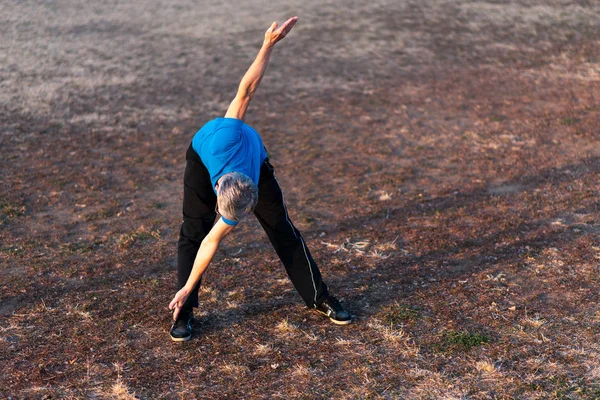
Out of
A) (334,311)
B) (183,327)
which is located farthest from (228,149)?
(334,311)

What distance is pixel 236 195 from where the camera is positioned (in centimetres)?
381

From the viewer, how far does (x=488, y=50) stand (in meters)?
12.9

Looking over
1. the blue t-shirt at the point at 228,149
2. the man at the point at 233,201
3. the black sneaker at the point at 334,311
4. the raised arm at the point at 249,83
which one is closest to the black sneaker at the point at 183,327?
the man at the point at 233,201

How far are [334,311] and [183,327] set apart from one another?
1.06m

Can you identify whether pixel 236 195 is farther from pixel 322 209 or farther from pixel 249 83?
pixel 322 209

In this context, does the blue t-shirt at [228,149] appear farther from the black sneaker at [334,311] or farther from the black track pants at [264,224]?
the black sneaker at [334,311]

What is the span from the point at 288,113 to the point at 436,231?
4.31 metres

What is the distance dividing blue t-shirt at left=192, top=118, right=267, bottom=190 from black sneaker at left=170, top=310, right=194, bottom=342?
106 cm

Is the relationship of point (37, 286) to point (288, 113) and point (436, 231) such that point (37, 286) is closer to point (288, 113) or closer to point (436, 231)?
point (436, 231)

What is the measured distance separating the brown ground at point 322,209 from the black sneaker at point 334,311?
88 millimetres

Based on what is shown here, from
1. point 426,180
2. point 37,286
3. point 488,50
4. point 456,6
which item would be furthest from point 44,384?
point 456,6

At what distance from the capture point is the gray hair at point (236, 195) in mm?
3814

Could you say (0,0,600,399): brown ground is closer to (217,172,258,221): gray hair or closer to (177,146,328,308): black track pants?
(177,146,328,308): black track pants

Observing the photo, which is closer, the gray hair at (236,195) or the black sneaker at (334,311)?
the gray hair at (236,195)
